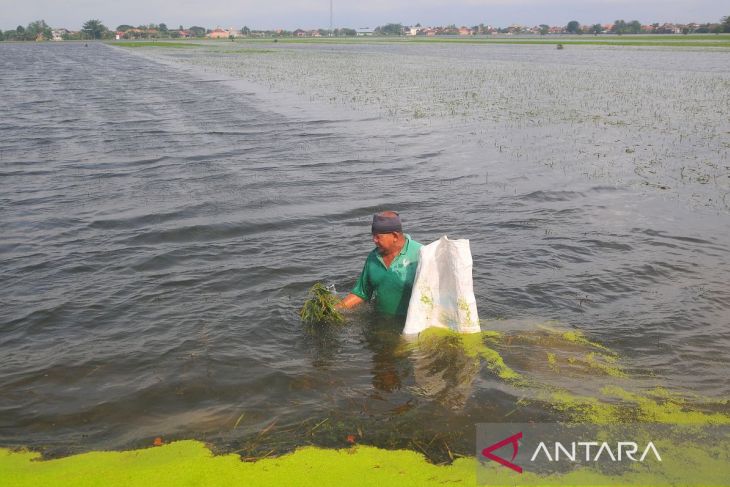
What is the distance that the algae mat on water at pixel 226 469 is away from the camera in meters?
4.27

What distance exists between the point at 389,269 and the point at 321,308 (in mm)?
1072

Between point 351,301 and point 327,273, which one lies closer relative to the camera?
point 351,301

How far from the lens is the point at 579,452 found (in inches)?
183

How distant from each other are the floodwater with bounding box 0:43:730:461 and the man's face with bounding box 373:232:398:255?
1092mm

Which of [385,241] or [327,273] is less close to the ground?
[385,241]

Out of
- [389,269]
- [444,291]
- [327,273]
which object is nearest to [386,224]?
[389,269]

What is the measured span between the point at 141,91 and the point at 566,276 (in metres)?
29.4

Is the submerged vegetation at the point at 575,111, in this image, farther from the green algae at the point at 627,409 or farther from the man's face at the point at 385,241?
the man's face at the point at 385,241

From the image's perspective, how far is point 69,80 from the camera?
39.1 meters

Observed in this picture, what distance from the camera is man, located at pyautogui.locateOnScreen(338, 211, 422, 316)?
5.89 m

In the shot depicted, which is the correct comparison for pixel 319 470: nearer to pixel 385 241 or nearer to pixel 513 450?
pixel 513 450

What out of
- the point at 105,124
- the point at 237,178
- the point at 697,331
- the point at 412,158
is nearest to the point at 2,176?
the point at 237,178

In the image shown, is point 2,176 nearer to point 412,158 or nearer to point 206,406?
point 412,158

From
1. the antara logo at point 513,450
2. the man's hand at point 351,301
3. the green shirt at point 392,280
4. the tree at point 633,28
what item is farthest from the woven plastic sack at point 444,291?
the tree at point 633,28
